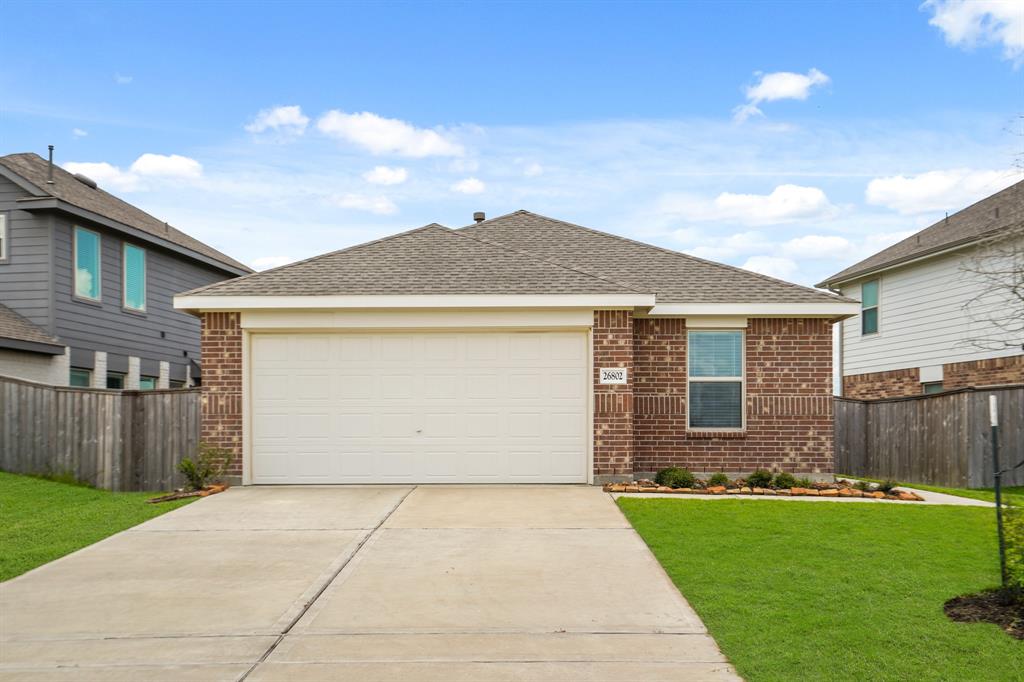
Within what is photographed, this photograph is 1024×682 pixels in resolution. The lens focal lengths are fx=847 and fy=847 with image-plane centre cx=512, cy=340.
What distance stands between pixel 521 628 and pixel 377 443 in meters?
7.25

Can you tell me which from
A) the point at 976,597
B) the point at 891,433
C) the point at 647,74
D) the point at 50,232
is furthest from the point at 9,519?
the point at 891,433

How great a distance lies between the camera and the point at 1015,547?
6.81 m

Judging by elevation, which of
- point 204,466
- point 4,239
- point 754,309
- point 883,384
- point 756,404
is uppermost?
point 4,239

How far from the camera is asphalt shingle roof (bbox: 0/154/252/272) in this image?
59.4 feet

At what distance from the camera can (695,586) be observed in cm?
754

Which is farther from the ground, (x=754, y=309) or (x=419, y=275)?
(x=419, y=275)

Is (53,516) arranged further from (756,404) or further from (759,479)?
(756,404)

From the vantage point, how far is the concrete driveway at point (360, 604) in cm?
585

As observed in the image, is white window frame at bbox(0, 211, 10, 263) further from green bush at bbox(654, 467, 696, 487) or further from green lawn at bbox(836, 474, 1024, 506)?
green lawn at bbox(836, 474, 1024, 506)

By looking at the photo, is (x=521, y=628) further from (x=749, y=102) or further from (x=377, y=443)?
(x=749, y=102)

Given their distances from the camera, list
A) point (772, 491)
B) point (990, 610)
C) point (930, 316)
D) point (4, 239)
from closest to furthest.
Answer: point (990, 610) < point (772, 491) < point (4, 239) < point (930, 316)

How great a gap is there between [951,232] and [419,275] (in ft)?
46.1

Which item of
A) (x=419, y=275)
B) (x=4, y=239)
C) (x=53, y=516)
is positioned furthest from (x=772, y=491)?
(x=4, y=239)

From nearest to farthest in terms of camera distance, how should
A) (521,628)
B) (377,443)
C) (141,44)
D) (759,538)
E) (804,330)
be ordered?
1. (521,628)
2. (759,538)
3. (377,443)
4. (804,330)
5. (141,44)
